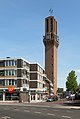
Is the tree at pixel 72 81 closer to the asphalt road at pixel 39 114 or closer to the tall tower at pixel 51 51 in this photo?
the tall tower at pixel 51 51

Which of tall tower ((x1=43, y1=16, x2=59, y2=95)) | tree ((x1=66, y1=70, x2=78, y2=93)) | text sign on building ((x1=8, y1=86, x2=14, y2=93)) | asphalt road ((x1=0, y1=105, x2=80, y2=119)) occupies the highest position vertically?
tall tower ((x1=43, y1=16, x2=59, y2=95))

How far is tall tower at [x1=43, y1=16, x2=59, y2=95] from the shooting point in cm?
15231

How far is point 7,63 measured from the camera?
4092 inches

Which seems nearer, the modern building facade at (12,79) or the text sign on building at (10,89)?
the text sign on building at (10,89)

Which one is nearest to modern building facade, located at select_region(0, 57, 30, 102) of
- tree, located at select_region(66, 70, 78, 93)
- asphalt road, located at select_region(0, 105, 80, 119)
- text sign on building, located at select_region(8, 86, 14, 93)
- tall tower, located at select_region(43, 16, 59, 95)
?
text sign on building, located at select_region(8, 86, 14, 93)

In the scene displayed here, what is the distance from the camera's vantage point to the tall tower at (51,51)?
500ft

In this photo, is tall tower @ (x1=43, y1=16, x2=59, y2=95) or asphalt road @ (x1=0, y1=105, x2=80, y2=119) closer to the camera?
asphalt road @ (x1=0, y1=105, x2=80, y2=119)

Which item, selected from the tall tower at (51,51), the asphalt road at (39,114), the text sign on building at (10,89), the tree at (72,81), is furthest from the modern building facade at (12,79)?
the asphalt road at (39,114)

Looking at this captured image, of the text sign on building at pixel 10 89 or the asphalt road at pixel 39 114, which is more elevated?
the text sign on building at pixel 10 89

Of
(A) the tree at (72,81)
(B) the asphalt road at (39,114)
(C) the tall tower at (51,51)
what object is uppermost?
(C) the tall tower at (51,51)

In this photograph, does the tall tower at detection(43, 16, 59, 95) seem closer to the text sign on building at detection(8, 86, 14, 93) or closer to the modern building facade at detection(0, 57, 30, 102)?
the modern building facade at detection(0, 57, 30, 102)

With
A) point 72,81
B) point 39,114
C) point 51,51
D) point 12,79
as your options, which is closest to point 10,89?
point 12,79

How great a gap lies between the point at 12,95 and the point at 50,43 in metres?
57.9

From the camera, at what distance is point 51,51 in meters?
153
